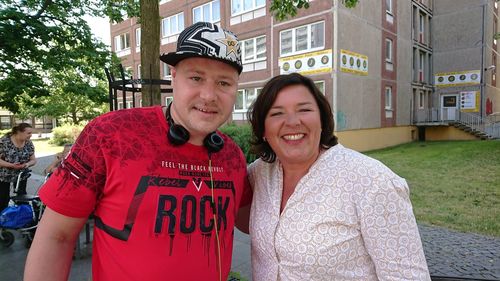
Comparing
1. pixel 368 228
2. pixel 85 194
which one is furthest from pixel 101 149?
pixel 368 228

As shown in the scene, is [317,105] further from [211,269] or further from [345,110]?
[345,110]

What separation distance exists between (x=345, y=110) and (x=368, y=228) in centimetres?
1701

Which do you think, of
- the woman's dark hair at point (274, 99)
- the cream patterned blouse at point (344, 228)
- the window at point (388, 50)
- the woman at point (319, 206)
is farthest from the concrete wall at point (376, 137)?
the cream patterned blouse at point (344, 228)

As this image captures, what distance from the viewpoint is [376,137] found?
2052 cm

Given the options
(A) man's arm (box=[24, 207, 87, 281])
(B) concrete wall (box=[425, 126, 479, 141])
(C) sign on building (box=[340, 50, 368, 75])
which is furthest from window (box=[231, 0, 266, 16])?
(A) man's arm (box=[24, 207, 87, 281])

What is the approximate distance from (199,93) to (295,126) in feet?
1.69

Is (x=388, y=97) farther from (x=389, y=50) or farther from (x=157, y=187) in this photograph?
(x=157, y=187)

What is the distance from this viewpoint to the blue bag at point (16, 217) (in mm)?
5297

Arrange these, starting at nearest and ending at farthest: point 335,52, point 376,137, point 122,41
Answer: point 335,52 < point 376,137 < point 122,41

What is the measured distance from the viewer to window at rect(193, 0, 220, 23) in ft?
73.9

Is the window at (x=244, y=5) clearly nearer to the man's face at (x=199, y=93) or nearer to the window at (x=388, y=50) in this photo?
the window at (x=388, y=50)

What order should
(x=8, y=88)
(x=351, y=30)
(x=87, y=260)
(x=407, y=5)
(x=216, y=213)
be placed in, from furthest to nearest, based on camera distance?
(x=407, y=5) → (x=351, y=30) → (x=8, y=88) → (x=87, y=260) → (x=216, y=213)

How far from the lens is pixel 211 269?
1697 millimetres

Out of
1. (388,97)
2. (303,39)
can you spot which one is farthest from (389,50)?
(303,39)
